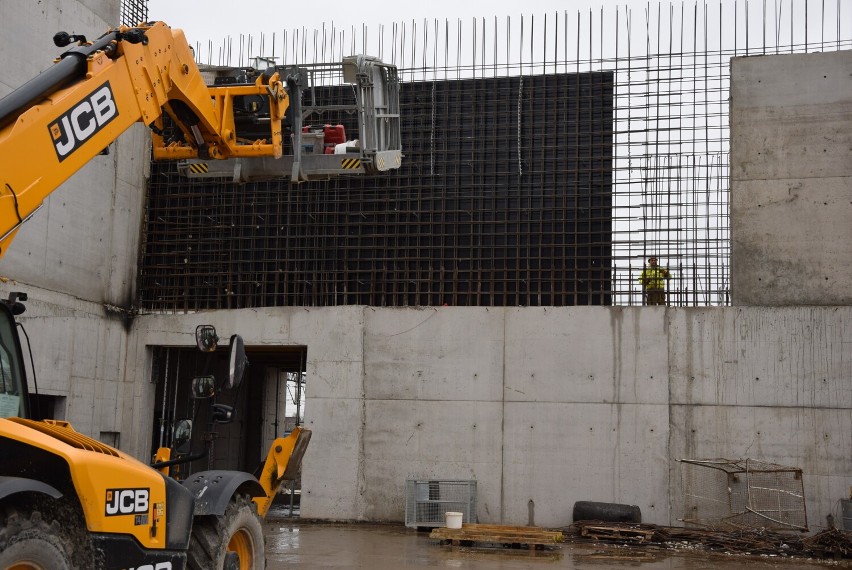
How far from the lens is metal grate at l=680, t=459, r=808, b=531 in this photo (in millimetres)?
13781

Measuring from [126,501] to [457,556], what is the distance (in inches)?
273

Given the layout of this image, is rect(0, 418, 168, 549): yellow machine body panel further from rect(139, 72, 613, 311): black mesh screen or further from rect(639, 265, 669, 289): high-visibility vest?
rect(639, 265, 669, 289): high-visibility vest

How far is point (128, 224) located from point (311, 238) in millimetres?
3148

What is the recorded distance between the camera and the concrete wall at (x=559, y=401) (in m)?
14.4

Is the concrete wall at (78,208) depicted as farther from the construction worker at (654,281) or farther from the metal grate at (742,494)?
the metal grate at (742,494)

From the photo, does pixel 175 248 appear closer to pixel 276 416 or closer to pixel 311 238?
pixel 311 238

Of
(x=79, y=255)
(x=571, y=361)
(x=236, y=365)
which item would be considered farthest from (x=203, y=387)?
(x=79, y=255)

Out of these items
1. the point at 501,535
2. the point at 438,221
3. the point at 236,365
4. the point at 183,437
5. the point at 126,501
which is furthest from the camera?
the point at 438,221

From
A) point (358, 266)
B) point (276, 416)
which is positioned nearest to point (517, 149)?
point (358, 266)

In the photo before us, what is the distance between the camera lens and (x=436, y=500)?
585 inches

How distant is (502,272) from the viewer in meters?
16.0

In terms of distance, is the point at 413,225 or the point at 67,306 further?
the point at 413,225

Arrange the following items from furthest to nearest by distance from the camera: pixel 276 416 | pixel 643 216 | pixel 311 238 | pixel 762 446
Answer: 1. pixel 276 416
2. pixel 311 238
3. pixel 643 216
4. pixel 762 446

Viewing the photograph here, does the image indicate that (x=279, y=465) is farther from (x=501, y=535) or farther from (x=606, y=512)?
(x=606, y=512)
